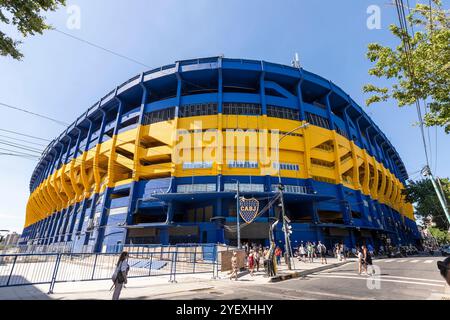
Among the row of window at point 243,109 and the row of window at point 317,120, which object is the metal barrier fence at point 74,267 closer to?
the row of window at point 243,109

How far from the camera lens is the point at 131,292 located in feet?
26.9

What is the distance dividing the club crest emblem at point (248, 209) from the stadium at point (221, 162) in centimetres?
627

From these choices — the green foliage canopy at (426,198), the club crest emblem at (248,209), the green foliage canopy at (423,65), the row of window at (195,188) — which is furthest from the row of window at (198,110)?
the green foliage canopy at (426,198)

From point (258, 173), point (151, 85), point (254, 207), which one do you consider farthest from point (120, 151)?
point (254, 207)

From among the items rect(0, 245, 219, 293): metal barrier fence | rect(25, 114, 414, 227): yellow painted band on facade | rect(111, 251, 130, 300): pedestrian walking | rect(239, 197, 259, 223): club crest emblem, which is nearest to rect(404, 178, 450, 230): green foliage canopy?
rect(25, 114, 414, 227): yellow painted band on facade

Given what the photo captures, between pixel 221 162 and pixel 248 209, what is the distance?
983 centimetres

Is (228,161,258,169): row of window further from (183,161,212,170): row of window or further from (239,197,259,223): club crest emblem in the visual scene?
(239,197,259,223): club crest emblem

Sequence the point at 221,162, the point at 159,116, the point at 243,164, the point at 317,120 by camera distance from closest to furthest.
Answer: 1. the point at 221,162
2. the point at 243,164
3. the point at 159,116
4. the point at 317,120

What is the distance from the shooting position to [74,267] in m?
11.7

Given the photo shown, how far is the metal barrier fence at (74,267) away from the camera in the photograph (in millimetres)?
8531

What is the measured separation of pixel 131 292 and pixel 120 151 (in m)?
31.3

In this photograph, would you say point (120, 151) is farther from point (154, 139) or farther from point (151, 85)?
point (151, 85)

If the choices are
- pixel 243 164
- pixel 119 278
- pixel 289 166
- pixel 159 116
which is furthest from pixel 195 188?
pixel 119 278

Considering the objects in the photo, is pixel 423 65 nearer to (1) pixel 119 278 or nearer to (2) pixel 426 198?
(1) pixel 119 278
